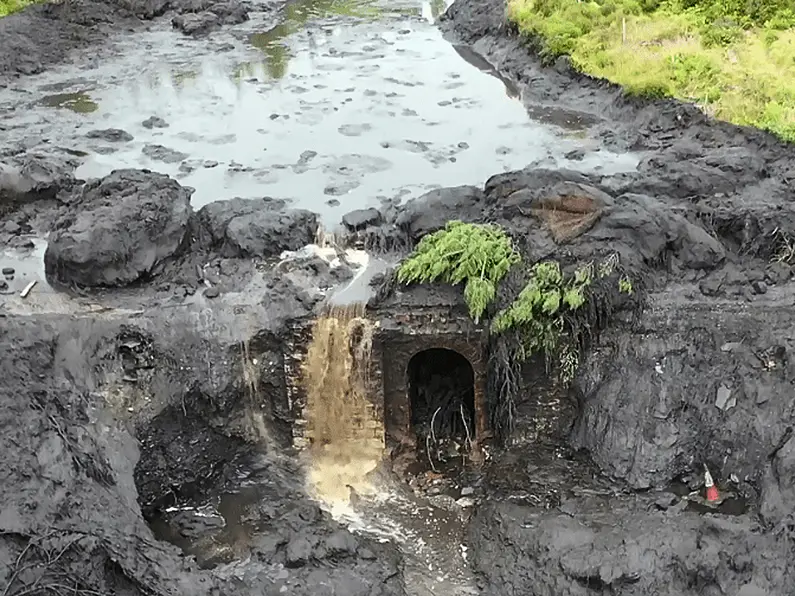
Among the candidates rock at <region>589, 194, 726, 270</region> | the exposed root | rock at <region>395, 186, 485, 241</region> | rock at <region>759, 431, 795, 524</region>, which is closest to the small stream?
rock at <region>395, 186, 485, 241</region>

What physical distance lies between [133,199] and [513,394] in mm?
8002

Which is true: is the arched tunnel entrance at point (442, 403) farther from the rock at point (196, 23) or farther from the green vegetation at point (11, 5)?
the green vegetation at point (11, 5)

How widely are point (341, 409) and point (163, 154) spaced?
9.48 meters

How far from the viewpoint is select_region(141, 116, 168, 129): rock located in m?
22.9

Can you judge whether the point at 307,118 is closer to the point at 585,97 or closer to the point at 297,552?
the point at 585,97

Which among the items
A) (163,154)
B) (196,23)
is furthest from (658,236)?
(196,23)

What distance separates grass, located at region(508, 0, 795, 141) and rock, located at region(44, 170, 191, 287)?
1265 cm

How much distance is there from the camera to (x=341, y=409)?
14.6 m

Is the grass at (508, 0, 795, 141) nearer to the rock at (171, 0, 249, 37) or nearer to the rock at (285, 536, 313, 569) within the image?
the rock at (171, 0, 249, 37)

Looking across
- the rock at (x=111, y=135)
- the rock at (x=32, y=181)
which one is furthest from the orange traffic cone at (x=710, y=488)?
the rock at (x=111, y=135)

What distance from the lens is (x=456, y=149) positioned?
21.1 m

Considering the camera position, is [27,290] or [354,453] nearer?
[354,453]

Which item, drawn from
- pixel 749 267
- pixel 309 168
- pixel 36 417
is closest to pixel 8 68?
pixel 309 168

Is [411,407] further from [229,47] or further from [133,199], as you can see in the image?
[229,47]
